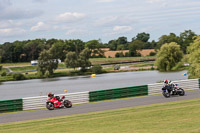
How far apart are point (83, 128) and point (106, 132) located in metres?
1.84

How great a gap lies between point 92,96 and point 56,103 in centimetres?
380

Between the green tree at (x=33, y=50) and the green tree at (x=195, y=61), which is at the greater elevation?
the green tree at (x=33, y=50)

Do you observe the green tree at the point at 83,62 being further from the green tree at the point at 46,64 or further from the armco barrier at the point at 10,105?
the armco barrier at the point at 10,105

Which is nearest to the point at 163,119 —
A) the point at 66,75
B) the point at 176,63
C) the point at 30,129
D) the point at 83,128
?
the point at 83,128

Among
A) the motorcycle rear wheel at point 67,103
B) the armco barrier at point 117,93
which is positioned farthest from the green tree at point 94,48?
the motorcycle rear wheel at point 67,103

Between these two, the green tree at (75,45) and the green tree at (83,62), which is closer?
the green tree at (83,62)

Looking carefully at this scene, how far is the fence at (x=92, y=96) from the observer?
2366 cm

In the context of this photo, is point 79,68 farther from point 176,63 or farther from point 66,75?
point 176,63

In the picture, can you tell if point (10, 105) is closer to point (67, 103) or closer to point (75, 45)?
point (67, 103)

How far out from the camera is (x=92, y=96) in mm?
25375

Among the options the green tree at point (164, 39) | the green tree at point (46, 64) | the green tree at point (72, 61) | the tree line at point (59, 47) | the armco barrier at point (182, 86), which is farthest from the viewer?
the green tree at point (164, 39)

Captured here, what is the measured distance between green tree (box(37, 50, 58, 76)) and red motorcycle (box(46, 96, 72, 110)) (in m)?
70.6

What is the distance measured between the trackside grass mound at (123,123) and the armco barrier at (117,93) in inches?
288

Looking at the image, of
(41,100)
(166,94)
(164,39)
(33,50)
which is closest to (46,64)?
(33,50)
